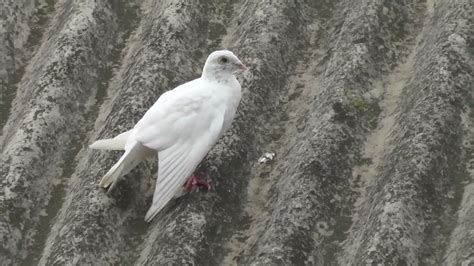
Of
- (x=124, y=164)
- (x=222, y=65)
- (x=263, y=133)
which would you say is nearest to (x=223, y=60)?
(x=222, y=65)

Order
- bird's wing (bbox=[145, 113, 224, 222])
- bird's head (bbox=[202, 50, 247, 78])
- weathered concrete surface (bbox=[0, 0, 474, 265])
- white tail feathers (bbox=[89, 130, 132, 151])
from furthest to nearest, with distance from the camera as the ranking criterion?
bird's head (bbox=[202, 50, 247, 78]), white tail feathers (bbox=[89, 130, 132, 151]), bird's wing (bbox=[145, 113, 224, 222]), weathered concrete surface (bbox=[0, 0, 474, 265])

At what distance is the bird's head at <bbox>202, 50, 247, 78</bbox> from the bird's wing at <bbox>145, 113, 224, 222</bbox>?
0.88 feet

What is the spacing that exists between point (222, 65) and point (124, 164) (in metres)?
0.64

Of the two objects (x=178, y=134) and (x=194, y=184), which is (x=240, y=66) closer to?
(x=178, y=134)

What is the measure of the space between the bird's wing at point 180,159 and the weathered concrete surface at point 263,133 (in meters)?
0.08

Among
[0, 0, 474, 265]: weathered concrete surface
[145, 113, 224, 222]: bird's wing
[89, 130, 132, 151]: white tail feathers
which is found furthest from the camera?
[89, 130, 132, 151]: white tail feathers

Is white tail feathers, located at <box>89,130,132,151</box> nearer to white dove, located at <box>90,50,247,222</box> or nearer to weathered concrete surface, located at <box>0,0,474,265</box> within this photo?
white dove, located at <box>90,50,247,222</box>

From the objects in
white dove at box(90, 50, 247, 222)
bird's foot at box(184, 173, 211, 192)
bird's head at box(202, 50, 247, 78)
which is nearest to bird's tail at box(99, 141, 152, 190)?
white dove at box(90, 50, 247, 222)

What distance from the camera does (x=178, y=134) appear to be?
343 cm

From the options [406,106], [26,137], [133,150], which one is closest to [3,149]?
[26,137]

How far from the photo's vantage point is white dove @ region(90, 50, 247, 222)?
333 centimetres

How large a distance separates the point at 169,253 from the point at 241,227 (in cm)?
37

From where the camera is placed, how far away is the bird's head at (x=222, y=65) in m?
3.61

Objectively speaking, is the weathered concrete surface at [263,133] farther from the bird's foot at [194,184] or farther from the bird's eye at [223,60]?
the bird's eye at [223,60]
